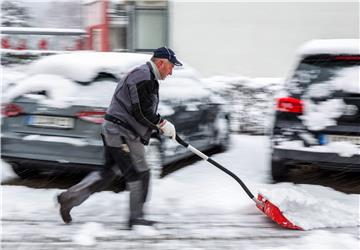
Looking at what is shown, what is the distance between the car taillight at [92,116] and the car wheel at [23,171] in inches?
52.8

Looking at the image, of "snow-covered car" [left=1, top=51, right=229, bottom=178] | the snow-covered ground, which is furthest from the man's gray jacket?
"snow-covered car" [left=1, top=51, right=229, bottom=178]

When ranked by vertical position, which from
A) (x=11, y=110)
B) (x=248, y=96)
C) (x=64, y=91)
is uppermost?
(x=64, y=91)

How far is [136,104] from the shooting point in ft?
14.8

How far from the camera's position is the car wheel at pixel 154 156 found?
603 centimetres

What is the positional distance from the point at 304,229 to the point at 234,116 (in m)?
5.64

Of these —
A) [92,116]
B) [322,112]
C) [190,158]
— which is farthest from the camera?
[190,158]

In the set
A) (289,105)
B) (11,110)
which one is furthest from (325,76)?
(11,110)

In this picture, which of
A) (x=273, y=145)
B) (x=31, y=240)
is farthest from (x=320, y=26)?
(x=31, y=240)

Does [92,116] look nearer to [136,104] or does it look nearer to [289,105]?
[136,104]

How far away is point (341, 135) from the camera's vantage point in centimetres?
570

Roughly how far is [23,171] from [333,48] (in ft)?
13.3

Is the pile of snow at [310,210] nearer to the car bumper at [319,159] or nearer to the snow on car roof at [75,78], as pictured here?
the car bumper at [319,159]

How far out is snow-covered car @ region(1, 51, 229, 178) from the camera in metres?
5.72

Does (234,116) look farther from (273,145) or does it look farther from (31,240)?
(31,240)
